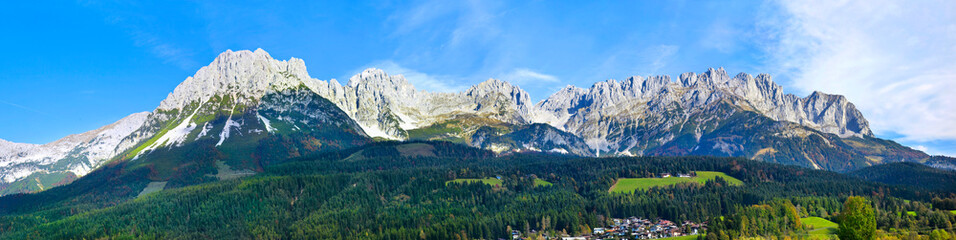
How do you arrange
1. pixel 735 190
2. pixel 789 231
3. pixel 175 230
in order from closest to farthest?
pixel 789 231, pixel 175 230, pixel 735 190

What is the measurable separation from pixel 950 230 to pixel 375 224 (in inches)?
6043

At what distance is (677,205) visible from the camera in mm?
168375

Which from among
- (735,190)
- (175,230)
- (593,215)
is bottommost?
(175,230)

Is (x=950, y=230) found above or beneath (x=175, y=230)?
above

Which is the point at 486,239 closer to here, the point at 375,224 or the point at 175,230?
the point at 375,224

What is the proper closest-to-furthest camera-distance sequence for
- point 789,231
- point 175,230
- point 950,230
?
1. point 950,230
2. point 789,231
3. point 175,230

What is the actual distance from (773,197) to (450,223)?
109744 millimetres

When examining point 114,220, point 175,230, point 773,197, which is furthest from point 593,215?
point 114,220

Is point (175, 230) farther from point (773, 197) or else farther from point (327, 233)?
point (773, 197)

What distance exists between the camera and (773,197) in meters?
176

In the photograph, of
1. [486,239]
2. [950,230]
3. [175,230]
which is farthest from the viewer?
[175,230]

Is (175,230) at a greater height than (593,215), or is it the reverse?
(593,215)

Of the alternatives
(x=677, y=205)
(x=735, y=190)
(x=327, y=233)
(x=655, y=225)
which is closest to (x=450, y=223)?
(x=327, y=233)

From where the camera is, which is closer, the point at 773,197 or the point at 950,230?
the point at 950,230
